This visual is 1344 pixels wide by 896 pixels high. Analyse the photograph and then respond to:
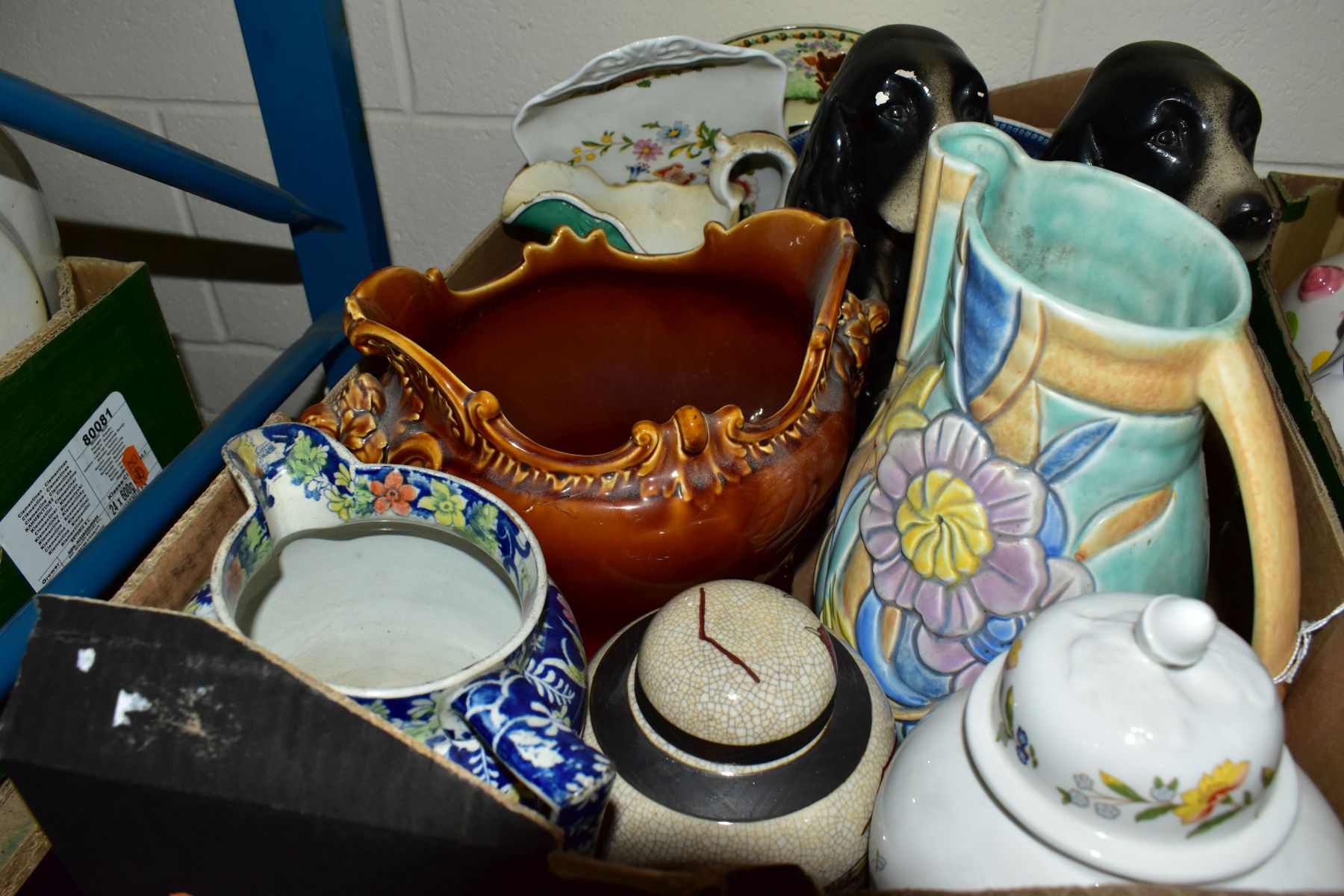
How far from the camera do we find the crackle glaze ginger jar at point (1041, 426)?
36cm

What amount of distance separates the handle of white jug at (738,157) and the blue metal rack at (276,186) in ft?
0.96

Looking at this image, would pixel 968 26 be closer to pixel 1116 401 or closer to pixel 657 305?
pixel 657 305

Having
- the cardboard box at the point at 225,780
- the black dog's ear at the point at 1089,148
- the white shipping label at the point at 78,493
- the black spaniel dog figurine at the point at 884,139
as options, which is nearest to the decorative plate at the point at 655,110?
the black spaniel dog figurine at the point at 884,139

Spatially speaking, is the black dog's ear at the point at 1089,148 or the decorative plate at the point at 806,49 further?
the decorative plate at the point at 806,49

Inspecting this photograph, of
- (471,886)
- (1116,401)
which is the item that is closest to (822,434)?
(1116,401)

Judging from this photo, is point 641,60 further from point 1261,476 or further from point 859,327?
point 1261,476

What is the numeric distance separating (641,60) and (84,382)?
1.33ft

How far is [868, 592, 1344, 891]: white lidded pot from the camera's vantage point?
0.97ft

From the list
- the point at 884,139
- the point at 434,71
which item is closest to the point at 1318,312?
the point at 884,139

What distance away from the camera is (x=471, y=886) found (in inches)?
12.2

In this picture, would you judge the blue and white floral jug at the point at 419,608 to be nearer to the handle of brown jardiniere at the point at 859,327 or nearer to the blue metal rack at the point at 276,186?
the blue metal rack at the point at 276,186

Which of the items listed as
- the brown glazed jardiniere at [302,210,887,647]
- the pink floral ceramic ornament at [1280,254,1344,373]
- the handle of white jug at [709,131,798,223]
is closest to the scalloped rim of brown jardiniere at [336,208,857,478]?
the brown glazed jardiniere at [302,210,887,647]

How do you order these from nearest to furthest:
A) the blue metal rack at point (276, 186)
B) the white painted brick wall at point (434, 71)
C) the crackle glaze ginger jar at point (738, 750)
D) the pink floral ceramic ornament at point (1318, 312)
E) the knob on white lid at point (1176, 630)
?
the knob on white lid at point (1176, 630), the crackle glaze ginger jar at point (738, 750), the blue metal rack at point (276, 186), the pink floral ceramic ornament at point (1318, 312), the white painted brick wall at point (434, 71)

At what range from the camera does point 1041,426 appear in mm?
385
